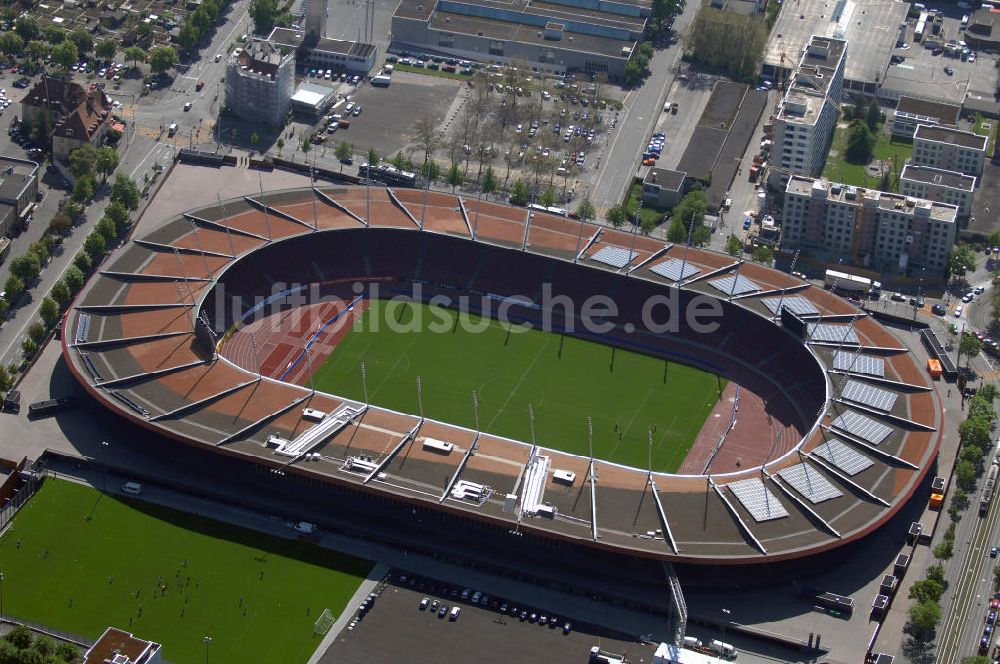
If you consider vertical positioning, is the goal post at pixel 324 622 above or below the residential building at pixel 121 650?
below

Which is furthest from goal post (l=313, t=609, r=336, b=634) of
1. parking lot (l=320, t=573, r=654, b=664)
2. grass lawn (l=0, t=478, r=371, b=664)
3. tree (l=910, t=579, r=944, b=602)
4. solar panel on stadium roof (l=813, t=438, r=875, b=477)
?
tree (l=910, t=579, r=944, b=602)

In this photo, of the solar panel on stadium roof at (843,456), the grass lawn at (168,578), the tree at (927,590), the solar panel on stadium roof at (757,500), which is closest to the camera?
the grass lawn at (168,578)

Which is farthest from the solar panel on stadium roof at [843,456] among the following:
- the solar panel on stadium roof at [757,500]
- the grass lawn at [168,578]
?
the grass lawn at [168,578]

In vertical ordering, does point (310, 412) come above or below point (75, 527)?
above

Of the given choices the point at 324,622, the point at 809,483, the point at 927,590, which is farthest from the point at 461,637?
the point at 927,590

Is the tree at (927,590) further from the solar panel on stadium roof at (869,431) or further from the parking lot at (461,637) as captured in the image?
the parking lot at (461,637)

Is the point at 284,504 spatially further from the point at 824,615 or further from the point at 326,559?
the point at 824,615

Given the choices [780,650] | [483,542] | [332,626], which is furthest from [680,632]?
[332,626]
